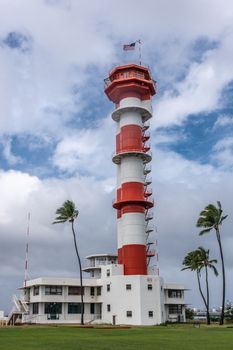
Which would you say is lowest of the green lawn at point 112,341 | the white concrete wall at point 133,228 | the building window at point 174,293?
the green lawn at point 112,341

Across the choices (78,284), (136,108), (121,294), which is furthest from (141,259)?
(136,108)

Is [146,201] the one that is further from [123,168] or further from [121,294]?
[121,294]

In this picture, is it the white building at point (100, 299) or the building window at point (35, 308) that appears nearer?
the white building at point (100, 299)

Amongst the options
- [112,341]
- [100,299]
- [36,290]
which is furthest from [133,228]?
[112,341]

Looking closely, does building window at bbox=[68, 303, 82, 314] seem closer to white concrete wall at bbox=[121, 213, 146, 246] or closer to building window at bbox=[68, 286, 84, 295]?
building window at bbox=[68, 286, 84, 295]

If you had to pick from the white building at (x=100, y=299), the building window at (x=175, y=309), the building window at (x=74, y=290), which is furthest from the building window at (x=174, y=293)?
Result: the building window at (x=74, y=290)

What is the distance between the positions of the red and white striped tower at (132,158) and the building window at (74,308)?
1151 cm

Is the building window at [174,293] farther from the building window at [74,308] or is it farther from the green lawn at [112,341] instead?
the green lawn at [112,341]

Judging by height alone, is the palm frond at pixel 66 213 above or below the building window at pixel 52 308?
above

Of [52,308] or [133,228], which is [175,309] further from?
[52,308]

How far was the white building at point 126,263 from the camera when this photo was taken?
74356 millimetres

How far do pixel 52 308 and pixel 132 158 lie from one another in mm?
28604

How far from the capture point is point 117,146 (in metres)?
82.8

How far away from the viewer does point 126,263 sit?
246 ft
